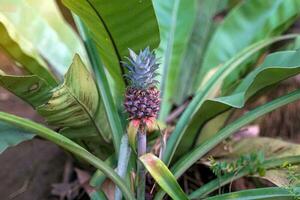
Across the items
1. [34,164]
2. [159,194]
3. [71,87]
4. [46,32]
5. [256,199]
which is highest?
[46,32]

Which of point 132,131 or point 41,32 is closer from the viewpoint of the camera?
point 132,131

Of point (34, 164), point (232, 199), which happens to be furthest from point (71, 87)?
point (34, 164)

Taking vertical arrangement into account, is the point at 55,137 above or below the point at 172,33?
below

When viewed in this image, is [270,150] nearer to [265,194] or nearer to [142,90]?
[265,194]

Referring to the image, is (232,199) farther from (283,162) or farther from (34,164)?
(34,164)

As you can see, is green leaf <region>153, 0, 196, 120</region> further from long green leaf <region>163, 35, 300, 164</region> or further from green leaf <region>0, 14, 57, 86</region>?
green leaf <region>0, 14, 57, 86</region>

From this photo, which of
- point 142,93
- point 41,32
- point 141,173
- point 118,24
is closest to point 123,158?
point 141,173

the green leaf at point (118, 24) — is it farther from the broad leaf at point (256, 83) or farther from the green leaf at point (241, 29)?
the green leaf at point (241, 29)
